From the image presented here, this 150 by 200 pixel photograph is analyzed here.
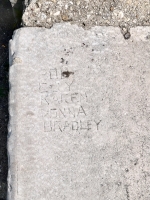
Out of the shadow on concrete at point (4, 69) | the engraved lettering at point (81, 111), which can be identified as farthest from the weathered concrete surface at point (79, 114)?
the shadow on concrete at point (4, 69)

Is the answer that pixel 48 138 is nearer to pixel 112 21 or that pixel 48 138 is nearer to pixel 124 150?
pixel 124 150

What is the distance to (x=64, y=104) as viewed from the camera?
1.96 meters

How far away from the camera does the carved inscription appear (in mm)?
1938

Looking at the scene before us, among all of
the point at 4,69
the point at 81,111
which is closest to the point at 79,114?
the point at 81,111

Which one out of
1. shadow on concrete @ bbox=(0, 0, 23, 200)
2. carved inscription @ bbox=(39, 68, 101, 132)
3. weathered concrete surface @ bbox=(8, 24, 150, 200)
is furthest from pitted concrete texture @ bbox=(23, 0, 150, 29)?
carved inscription @ bbox=(39, 68, 101, 132)

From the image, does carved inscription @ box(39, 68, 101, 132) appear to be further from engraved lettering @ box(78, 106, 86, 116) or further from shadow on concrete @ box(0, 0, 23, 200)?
shadow on concrete @ box(0, 0, 23, 200)

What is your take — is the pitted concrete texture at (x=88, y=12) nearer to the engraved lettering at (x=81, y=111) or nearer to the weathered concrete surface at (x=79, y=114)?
the weathered concrete surface at (x=79, y=114)

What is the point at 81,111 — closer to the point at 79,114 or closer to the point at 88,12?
the point at 79,114

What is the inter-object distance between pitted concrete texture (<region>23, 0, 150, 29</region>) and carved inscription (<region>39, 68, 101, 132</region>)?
0.34 metres

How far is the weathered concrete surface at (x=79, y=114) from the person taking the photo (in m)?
1.88

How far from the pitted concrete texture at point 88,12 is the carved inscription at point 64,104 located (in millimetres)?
344

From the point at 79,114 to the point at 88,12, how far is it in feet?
2.13

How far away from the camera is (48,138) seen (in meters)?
1.91

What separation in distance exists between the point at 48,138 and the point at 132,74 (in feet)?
2.01
